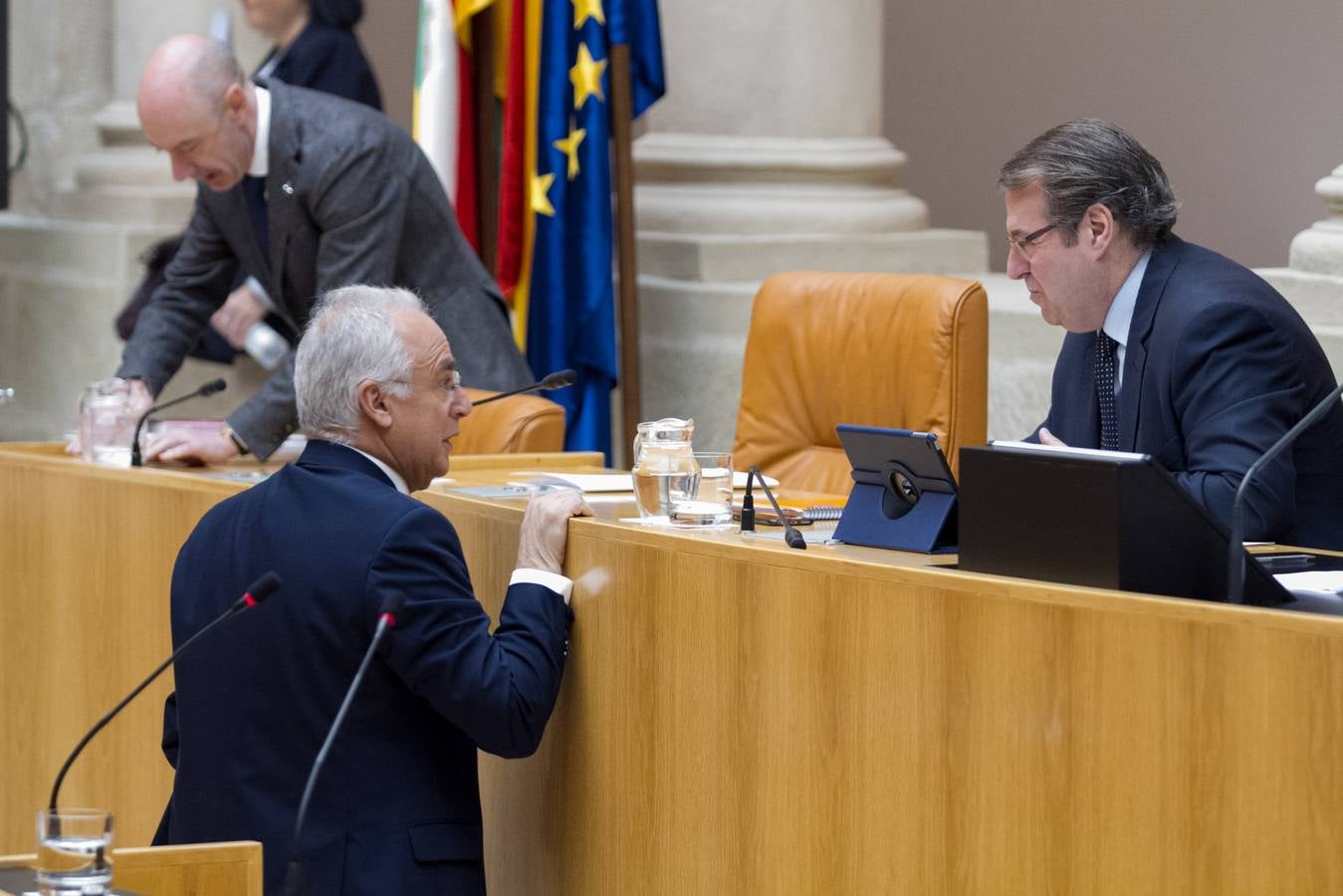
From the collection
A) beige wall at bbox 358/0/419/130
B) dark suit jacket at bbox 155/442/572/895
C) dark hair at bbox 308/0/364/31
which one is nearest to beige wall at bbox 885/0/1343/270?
beige wall at bbox 358/0/419/130

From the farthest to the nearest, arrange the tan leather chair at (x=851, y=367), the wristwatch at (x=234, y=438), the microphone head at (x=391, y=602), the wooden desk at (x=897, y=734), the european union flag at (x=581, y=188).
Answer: the european union flag at (x=581, y=188), the wristwatch at (x=234, y=438), the tan leather chair at (x=851, y=367), the microphone head at (x=391, y=602), the wooden desk at (x=897, y=734)

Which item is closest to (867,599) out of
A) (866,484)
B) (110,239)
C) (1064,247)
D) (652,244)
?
(866,484)

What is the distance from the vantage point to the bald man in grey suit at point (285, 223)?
428 cm

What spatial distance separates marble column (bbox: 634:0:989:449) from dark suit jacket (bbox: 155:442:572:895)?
10.8 feet

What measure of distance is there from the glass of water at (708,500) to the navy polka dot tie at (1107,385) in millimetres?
604

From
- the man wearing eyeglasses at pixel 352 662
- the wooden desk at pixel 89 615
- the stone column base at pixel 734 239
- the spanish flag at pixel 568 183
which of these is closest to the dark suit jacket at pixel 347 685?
the man wearing eyeglasses at pixel 352 662

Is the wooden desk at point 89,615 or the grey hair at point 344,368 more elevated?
the grey hair at point 344,368

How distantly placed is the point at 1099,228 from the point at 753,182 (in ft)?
10.7

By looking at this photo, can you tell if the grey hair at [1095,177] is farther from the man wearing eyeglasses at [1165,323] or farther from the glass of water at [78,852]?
the glass of water at [78,852]

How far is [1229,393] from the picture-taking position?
9.25 ft

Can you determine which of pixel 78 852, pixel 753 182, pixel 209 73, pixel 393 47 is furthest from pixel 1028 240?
pixel 393 47

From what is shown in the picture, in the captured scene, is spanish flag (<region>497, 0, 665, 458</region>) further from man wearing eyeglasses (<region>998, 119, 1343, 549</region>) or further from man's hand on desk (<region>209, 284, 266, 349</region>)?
man wearing eyeglasses (<region>998, 119, 1343, 549</region>)

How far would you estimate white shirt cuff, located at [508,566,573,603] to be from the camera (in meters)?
2.85

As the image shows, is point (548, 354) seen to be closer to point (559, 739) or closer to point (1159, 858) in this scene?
point (559, 739)
